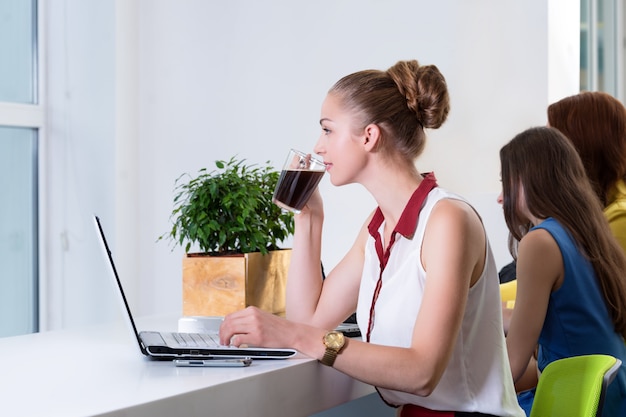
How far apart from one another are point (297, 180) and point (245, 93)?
81.3 inches

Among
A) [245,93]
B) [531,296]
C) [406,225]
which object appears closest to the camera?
[406,225]

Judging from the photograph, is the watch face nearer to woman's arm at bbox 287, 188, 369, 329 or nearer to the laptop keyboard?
the laptop keyboard

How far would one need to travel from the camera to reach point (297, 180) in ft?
5.63

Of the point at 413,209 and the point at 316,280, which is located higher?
the point at 413,209

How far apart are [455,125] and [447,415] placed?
6.23 ft

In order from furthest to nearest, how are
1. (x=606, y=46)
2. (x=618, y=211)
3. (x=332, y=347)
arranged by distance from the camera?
(x=606, y=46), (x=618, y=211), (x=332, y=347)

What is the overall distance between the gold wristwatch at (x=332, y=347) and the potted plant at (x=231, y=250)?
0.42m

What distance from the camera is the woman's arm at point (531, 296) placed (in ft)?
6.29

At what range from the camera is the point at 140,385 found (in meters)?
1.18

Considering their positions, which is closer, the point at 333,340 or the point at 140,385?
the point at 140,385

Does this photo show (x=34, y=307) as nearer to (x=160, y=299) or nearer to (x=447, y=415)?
(x=160, y=299)

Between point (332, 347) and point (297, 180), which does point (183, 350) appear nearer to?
point (332, 347)

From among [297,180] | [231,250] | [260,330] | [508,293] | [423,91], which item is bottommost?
[508,293]

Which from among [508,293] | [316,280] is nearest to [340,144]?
[316,280]
